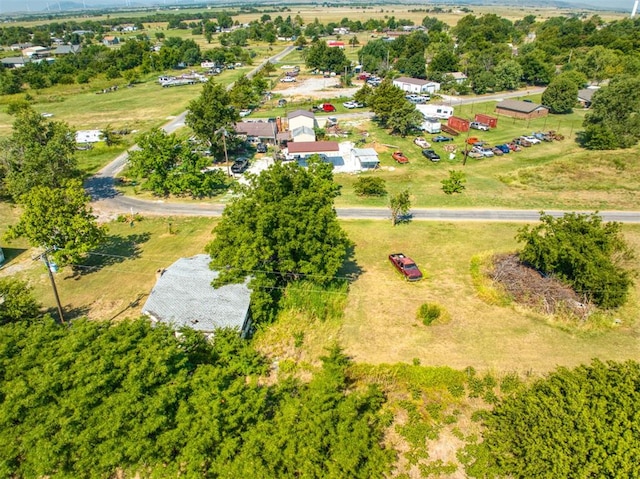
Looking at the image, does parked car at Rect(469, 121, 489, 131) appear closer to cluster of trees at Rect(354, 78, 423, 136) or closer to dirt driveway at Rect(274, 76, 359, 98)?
cluster of trees at Rect(354, 78, 423, 136)

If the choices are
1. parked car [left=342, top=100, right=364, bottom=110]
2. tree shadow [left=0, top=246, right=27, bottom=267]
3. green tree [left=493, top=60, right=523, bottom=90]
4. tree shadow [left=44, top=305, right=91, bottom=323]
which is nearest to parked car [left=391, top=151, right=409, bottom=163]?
parked car [left=342, top=100, right=364, bottom=110]

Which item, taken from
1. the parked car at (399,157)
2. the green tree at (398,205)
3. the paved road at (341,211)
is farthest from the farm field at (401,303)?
the parked car at (399,157)

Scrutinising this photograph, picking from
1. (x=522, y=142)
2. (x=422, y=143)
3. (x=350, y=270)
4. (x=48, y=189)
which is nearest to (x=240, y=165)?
(x=48, y=189)

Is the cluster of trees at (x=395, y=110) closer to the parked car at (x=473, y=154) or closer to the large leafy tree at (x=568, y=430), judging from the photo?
the parked car at (x=473, y=154)

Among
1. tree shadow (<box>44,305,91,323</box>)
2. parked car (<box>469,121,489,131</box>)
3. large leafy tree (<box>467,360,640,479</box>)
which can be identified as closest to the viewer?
large leafy tree (<box>467,360,640,479</box>)

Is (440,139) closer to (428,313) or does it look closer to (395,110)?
(395,110)

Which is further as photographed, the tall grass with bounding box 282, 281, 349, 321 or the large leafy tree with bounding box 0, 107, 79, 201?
the large leafy tree with bounding box 0, 107, 79, 201

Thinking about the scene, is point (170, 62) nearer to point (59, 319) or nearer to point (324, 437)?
point (59, 319)
